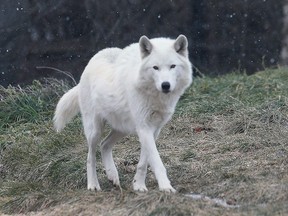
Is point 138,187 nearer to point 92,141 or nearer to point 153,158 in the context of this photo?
point 153,158

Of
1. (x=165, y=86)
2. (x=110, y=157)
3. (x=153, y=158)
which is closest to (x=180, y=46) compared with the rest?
(x=165, y=86)

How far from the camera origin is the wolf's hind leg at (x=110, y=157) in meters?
7.30

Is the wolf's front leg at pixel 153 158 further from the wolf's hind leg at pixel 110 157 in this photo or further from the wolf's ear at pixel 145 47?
the wolf's ear at pixel 145 47

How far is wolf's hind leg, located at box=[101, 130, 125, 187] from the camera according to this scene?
7.30 metres

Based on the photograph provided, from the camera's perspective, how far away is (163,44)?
6.90 metres

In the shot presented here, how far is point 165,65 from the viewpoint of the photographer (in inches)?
264

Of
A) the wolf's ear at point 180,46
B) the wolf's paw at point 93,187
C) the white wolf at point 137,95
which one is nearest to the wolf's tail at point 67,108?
the white wolf at point 137,95

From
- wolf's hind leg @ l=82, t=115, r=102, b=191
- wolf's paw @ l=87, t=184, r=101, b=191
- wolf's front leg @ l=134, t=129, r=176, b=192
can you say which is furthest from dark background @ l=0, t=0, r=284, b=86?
wolf's front leg @ l=134, t=129, r=176, b=192

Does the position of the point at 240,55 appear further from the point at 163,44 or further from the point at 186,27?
the point at 163,44

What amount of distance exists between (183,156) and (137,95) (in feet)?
4.50

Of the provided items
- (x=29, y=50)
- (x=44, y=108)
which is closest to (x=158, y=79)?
(x=44, y=108)

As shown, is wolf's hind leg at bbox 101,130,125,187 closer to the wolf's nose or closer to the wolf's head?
the wolf's head

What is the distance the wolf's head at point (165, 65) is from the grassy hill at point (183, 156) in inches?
33.7

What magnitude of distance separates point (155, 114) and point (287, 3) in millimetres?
7584
